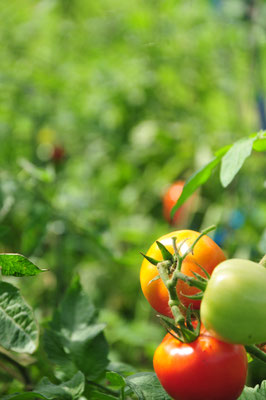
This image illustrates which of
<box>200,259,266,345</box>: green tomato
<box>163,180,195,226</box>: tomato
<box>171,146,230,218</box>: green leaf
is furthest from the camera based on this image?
<box>163,180,195,226</box>: tomato

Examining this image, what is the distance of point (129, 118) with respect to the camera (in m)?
1.95

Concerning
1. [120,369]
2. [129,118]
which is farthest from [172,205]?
[120,369]

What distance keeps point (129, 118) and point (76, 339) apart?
1.39 metres

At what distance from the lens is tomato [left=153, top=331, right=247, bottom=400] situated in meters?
0.47

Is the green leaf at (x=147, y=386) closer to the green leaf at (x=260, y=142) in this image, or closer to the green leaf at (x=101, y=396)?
the green leaf at (x=101, y=396)

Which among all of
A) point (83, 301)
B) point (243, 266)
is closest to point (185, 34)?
point (83, 301)

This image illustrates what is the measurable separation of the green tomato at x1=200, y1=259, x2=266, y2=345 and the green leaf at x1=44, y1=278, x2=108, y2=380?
24 cm

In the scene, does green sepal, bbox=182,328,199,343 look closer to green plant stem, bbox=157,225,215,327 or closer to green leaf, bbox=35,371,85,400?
green plant stem, bbox=157,225,215,327

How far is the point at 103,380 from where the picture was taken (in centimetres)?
67

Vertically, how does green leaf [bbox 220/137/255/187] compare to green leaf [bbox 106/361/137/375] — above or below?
above

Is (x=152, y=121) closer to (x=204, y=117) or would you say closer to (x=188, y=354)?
(x=204, y=117)

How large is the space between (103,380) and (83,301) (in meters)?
0.10

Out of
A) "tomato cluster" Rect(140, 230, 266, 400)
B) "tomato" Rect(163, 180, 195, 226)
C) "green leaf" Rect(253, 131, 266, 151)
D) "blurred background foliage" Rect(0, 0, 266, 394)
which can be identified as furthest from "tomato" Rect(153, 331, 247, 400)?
"tomato" Rect(163, 180, 195, 226)

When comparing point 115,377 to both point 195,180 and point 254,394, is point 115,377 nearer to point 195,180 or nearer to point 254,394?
point 254,394
